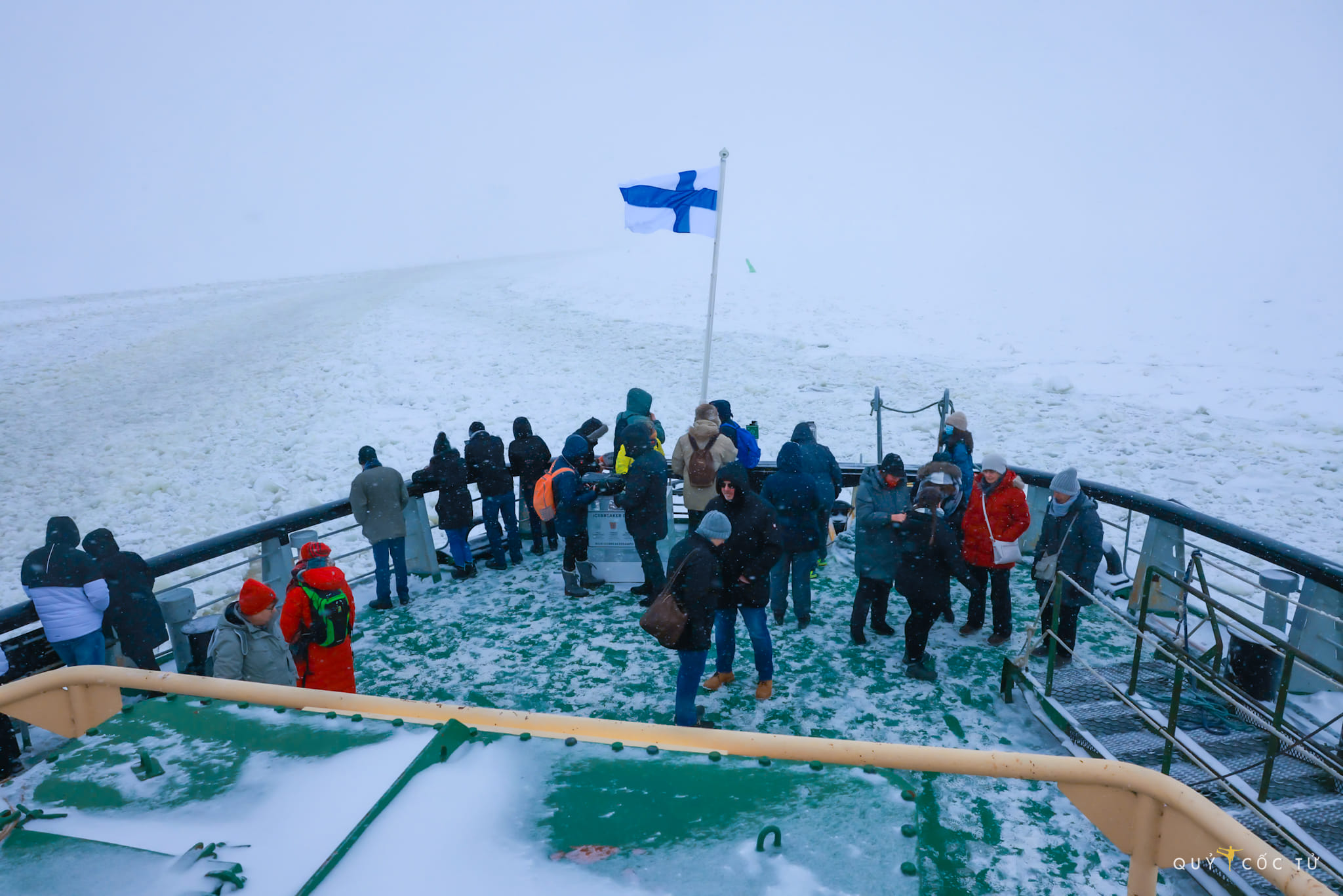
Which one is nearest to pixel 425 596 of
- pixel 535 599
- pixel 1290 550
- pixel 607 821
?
pixel 535 599

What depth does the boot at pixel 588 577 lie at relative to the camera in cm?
808

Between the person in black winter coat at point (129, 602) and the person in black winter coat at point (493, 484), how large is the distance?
125 inches

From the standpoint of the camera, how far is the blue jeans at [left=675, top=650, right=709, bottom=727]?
5062mm

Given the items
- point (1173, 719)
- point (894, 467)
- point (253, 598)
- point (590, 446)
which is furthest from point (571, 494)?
point (1173, 719)

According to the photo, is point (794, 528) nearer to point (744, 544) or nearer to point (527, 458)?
point (744, 544)

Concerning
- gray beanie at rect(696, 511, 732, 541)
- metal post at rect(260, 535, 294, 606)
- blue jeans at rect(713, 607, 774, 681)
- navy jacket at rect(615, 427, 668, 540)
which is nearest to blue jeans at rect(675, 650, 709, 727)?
blue jeans at rect(713, 607, 774, 681)

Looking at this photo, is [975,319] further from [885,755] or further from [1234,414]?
[885,755]

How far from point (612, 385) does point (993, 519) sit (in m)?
20.4

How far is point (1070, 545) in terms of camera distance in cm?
599

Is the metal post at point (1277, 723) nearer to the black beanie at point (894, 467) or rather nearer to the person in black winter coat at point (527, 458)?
the black beanie at point (894, 467)

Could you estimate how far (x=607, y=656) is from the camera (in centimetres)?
661

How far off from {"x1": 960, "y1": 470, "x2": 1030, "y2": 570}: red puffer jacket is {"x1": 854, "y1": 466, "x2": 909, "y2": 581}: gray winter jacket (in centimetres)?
66

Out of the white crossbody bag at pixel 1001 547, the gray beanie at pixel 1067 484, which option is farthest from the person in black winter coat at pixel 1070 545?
the white crossbody bag at pixel 1001 547

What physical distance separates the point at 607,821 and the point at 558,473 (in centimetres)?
554
